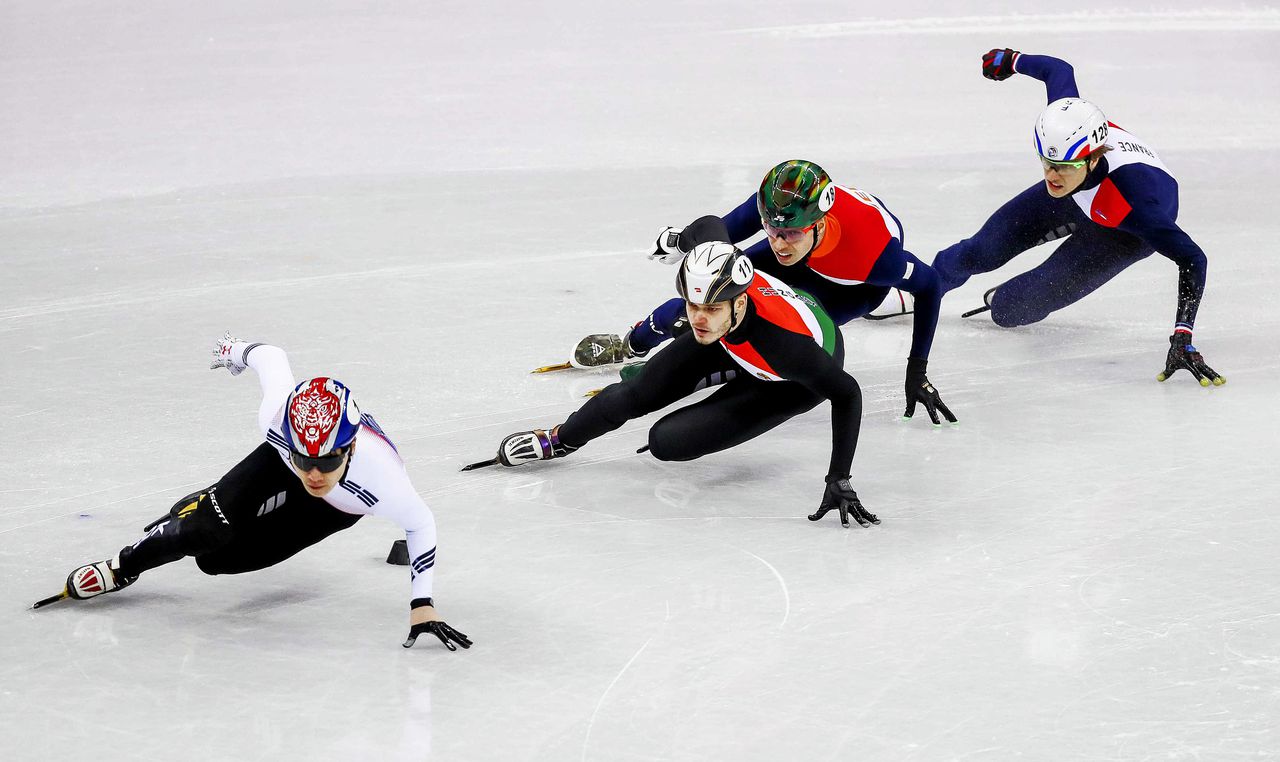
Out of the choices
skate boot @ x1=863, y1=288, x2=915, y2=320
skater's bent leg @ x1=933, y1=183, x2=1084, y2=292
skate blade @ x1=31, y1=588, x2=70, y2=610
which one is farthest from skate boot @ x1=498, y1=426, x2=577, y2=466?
skater's bent leg @ x1=933, y1=183, x2=1084, y2=292

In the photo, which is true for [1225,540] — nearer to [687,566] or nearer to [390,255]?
[687,566]

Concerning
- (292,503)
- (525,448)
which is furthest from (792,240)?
(292,503)

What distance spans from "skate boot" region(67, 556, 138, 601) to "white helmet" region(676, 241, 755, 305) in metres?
1.84

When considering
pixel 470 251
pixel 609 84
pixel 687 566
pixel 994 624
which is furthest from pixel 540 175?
pixel 994 624

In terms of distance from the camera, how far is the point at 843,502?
15.0 ft

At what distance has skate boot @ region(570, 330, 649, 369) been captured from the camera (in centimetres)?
609

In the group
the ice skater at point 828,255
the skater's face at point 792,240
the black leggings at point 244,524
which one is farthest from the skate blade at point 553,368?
the black leggings at point 244,524

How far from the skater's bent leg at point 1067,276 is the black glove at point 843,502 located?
2461mm

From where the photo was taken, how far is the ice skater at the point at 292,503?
348cm

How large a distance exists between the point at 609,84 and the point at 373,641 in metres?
8.42

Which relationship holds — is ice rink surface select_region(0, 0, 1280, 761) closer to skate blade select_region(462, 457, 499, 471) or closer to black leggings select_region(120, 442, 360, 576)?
skate blade select_region(462, 457, 499, 471)

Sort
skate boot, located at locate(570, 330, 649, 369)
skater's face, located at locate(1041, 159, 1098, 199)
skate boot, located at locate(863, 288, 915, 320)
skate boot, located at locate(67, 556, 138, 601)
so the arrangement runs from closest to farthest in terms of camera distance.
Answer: skate boot, located at locate(67, 556, 138, 601) → skater's face, located at locate(1041, 159, 1098, 199) → skate boot, located at locate(570, 330, 649, 369) → skate boot, located at locate(863, 288, 915, 320)

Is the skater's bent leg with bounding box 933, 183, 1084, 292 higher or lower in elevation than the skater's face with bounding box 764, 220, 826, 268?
lower

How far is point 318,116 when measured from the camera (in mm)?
10578
